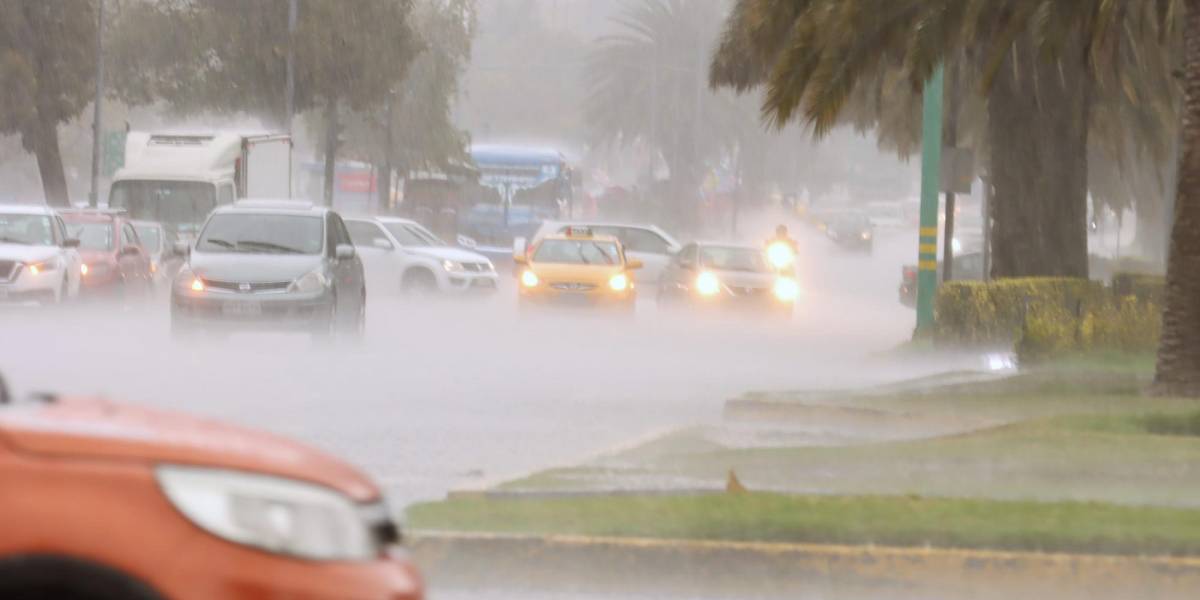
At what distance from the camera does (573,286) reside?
32.5 meters

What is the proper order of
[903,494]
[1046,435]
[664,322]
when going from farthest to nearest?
[664,322]
[1046,435]
[903,494]

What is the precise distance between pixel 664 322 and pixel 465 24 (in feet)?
150

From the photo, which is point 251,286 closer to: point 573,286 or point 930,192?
point 573,286

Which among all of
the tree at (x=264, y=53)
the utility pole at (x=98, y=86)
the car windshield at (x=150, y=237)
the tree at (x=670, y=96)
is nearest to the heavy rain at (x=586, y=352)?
the tree at (x=264, y=53)

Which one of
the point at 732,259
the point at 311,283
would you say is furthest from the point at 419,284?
the point at 311,283

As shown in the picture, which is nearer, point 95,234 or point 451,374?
point 451,374

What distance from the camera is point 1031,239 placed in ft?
90.1

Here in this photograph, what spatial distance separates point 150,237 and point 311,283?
1528 centimetres

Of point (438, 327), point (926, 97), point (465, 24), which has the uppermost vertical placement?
point (465, 24)

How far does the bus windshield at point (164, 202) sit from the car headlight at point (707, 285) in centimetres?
971

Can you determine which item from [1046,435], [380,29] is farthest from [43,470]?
[380,29]

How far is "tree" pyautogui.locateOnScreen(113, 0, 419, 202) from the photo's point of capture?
A: 203 feet

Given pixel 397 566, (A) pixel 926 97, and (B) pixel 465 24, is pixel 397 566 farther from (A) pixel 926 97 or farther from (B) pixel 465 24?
(B) pixel 465 24

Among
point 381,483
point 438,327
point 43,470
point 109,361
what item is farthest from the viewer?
point 438,327
